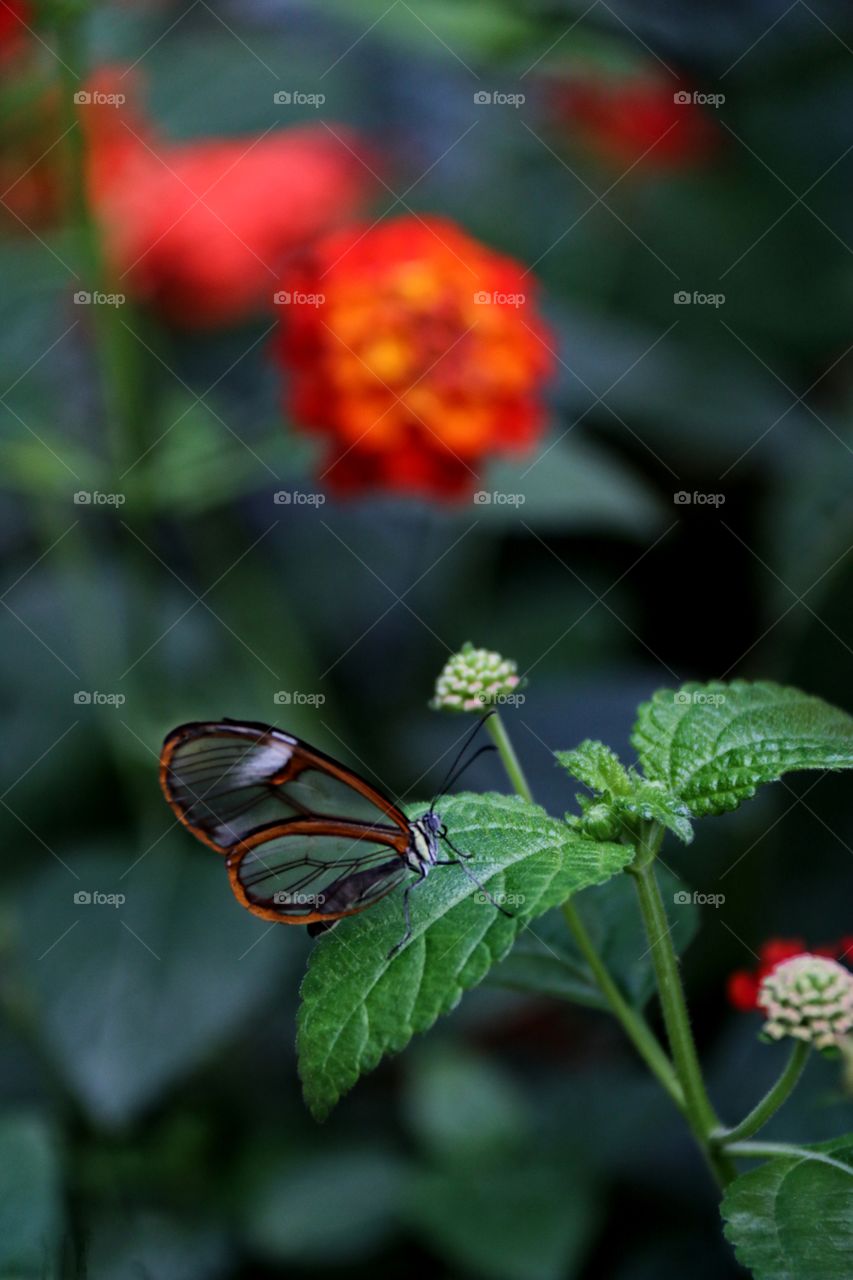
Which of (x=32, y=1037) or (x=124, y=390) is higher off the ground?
(x=124, y=390)

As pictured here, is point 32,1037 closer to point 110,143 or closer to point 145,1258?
point 145,1258

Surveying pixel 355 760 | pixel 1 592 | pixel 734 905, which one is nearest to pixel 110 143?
pixel 1 592
